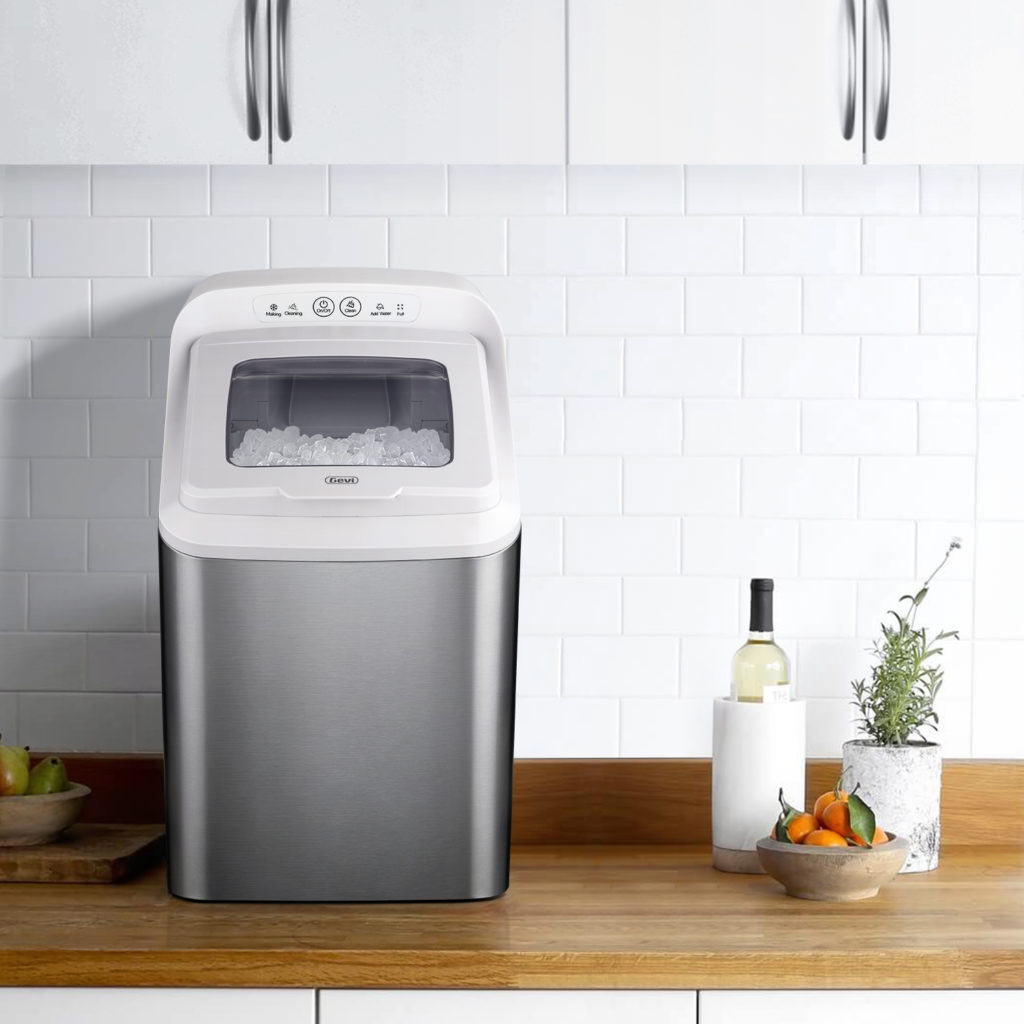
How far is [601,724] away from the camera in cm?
185

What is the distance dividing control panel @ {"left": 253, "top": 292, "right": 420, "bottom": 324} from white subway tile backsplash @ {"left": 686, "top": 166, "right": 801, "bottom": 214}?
55 cm

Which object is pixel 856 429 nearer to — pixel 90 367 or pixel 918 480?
pixel 918 480

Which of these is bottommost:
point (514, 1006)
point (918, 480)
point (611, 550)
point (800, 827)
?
point (514, 1006)

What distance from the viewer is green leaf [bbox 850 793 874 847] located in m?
1.48

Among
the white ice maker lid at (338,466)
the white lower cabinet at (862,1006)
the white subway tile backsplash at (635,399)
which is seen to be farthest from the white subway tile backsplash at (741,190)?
the white lower cabinet at (862,1006)

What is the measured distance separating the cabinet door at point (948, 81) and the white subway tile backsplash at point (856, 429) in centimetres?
36

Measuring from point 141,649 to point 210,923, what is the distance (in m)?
0.60

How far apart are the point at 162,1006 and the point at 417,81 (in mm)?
1159

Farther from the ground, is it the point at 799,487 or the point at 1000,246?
the point at 1000,246

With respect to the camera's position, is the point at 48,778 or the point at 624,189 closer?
the point at 48,778

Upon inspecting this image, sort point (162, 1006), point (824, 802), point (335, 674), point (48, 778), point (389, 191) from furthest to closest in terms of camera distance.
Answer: point (389, 191) → point (48, 778) → point (824, 802) → point (335, 674) → point (162, 1006)

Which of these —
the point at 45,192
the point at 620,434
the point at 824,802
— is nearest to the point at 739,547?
the point at 620,434

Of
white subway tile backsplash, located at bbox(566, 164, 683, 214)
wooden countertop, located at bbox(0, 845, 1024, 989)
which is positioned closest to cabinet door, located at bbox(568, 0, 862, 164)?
white subway tile backsplash, located at bbox(566, 164, 683, 214)

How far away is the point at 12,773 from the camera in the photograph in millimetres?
1614
